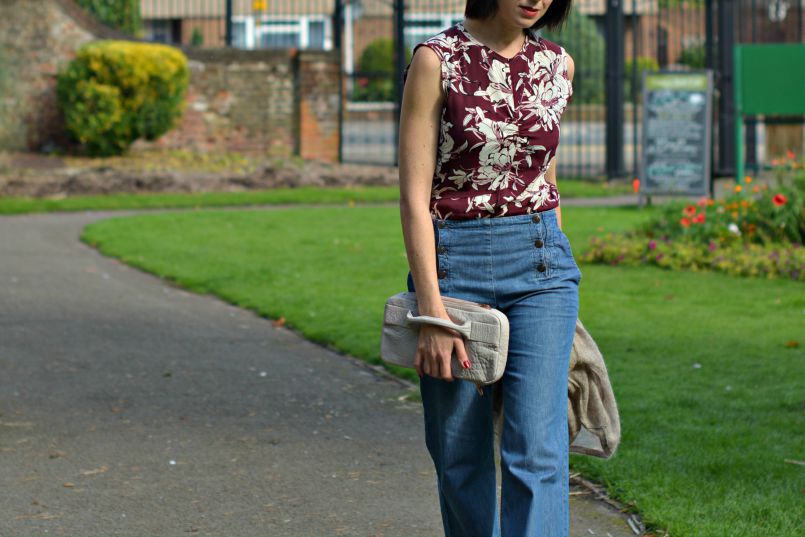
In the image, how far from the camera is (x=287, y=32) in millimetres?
36250

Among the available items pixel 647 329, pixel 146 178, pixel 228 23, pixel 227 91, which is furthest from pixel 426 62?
pixel 228 23

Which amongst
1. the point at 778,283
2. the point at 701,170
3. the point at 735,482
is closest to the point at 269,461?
the point at 735,482

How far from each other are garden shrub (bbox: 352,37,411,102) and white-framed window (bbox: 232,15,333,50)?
9.19 ft

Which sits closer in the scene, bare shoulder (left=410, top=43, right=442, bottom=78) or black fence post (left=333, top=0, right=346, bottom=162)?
bare shoulder (left=410, top=43, right=442, bottom=78)

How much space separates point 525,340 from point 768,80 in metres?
12.7

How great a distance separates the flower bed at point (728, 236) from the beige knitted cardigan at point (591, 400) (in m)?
6.62

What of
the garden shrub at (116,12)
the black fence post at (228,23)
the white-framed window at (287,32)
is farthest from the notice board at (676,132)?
the white-framed window at (287,32)

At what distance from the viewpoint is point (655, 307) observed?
8.36 metres

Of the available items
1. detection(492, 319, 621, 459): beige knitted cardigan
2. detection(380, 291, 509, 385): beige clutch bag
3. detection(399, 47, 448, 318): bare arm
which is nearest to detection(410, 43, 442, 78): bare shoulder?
detection(399, 47, 448, 318): bare arm

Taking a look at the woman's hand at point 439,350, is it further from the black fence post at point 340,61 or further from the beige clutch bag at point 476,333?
the black fence post at point 340,61

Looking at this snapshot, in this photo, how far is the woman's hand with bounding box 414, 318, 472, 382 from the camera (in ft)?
9.63

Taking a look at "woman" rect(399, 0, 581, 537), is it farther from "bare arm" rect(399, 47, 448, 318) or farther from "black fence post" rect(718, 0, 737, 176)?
"black fence post" rect(718, 0, 737, 176)

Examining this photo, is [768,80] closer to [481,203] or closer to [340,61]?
[340,61]

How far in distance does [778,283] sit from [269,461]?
5349 mm
